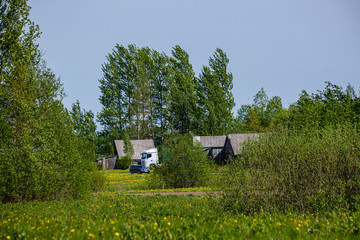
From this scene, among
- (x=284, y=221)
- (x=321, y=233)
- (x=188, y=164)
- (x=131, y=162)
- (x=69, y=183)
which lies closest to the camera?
(x=321, y=233)

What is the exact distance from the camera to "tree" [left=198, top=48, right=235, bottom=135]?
2048 inches

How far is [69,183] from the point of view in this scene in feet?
44.2

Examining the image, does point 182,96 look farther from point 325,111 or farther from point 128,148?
point 325,111

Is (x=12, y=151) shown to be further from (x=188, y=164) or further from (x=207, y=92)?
(x=207, y=92)

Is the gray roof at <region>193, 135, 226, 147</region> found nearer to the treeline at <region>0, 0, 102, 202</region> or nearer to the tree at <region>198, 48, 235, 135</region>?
the tree at <region>198, 48, 235, 135</region>

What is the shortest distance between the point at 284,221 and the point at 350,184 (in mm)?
3112

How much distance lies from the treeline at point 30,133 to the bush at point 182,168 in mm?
6594

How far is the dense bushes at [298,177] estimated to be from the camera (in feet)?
28.8

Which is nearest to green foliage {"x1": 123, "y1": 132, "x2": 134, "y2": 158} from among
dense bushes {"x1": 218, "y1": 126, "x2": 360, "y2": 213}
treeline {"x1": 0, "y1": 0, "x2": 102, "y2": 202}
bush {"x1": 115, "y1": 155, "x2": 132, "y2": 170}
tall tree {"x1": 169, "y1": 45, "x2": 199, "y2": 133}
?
bush {"x1": 115, "y1": 155, "x2": 132, "y2": 170}

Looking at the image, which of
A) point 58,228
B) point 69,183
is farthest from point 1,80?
point 58,228

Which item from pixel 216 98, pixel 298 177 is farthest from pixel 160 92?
pixel 298 177

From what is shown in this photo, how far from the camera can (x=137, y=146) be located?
2077 inches

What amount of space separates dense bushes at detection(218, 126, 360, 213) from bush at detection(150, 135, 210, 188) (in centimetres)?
1184

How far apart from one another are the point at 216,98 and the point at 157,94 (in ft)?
36.8
